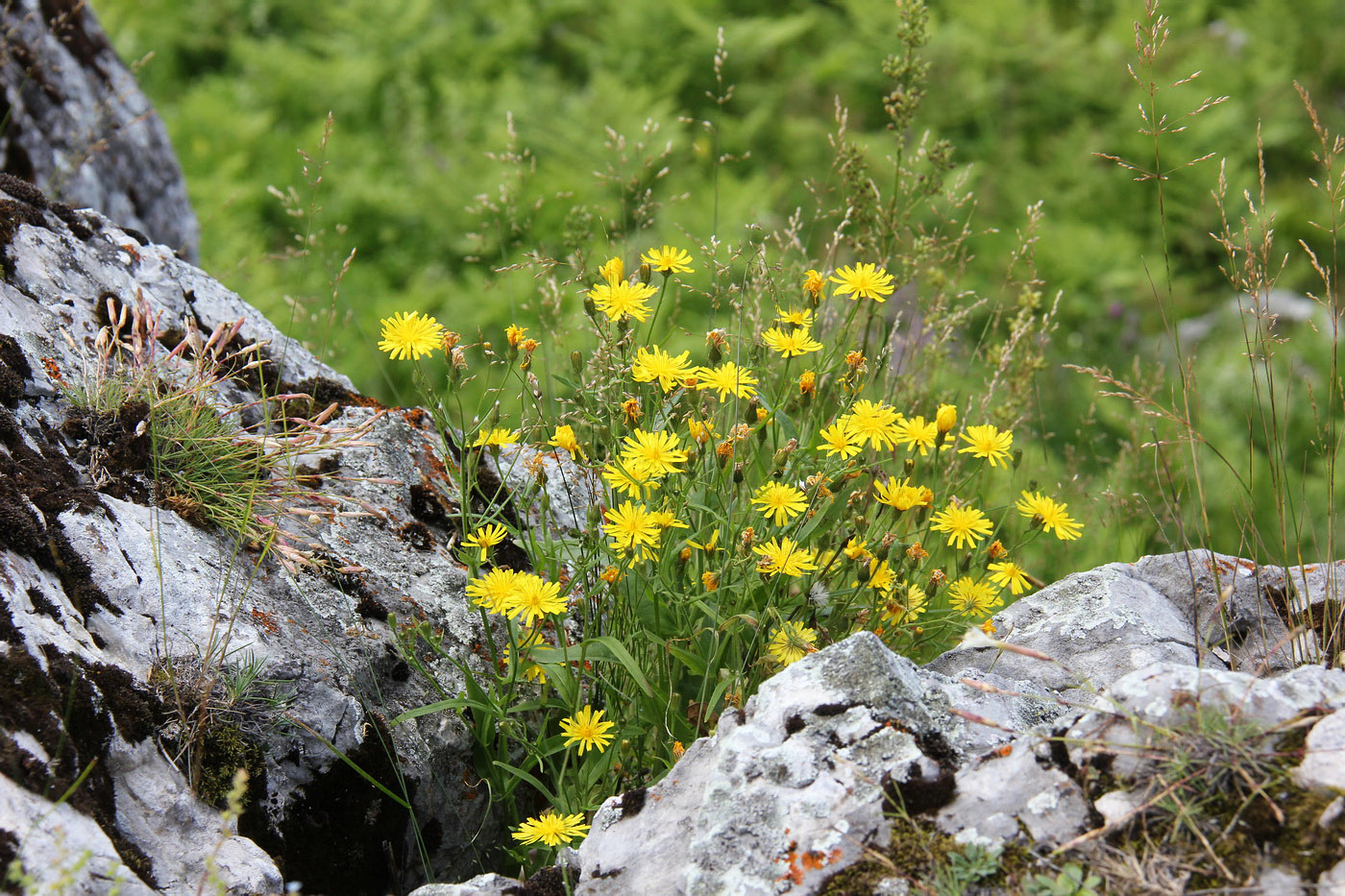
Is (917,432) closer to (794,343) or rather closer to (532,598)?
(794,343)

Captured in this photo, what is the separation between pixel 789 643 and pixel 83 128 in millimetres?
3868

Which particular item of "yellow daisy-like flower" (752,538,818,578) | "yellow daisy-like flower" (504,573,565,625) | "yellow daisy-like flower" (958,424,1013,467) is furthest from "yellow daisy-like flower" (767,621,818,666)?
"yellow daisy-like flower" (958,424,1013,467)

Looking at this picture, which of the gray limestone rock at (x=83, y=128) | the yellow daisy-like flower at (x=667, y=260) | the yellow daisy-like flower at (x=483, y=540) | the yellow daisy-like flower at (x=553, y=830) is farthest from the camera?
the gray limestone rock at (x=83, y=128)

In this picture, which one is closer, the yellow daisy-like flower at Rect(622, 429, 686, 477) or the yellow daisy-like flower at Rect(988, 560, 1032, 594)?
the yellow daisy-like flower at Rect(622, 429, 686, 477)

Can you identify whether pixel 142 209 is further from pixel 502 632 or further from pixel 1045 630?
pixel 1045 630

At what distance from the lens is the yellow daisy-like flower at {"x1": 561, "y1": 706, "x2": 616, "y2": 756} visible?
2117mm

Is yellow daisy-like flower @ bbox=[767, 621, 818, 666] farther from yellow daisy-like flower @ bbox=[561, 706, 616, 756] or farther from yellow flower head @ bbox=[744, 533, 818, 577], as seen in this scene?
yellow daisy-like flower @ bbox=[561, 706, 616, 756]

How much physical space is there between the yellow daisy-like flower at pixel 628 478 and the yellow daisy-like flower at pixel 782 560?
0.90 feet

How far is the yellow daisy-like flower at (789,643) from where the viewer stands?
2141 mm

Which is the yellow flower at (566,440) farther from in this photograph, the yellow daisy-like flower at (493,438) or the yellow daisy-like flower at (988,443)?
the yellow daisy-like flower at (988,443)

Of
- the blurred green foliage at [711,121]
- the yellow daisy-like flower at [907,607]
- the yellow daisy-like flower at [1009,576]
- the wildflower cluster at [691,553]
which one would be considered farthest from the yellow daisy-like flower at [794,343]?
the blurred green foliage at [711,121]

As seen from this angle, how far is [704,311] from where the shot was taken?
633cm

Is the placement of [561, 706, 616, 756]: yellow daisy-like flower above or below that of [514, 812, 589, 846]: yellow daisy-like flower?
above

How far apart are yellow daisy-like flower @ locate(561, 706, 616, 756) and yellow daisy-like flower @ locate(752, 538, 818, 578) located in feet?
1.51
